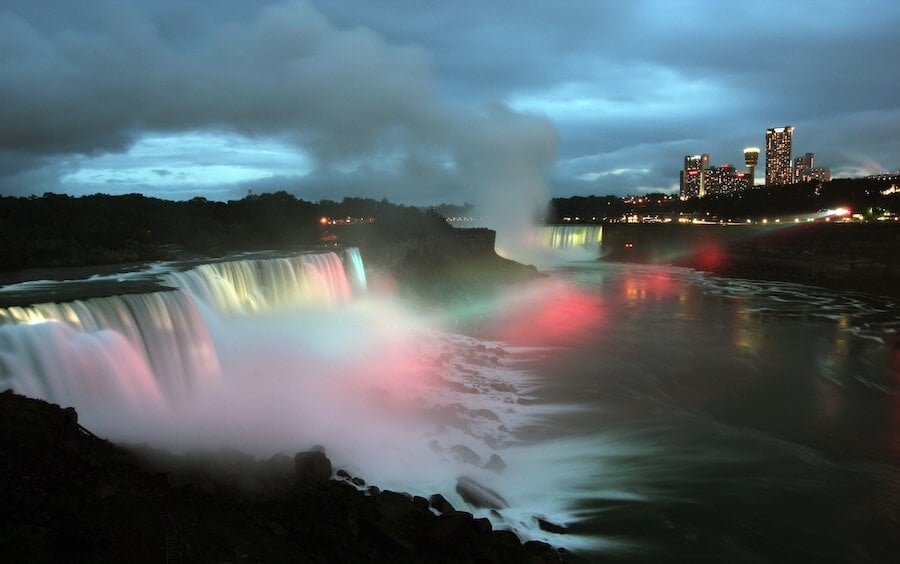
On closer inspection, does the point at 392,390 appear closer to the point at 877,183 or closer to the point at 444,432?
the point at 444,432

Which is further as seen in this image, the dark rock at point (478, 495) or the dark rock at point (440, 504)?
the dark rock at point (478, 495)

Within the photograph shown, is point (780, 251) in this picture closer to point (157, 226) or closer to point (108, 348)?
point (157, 226)

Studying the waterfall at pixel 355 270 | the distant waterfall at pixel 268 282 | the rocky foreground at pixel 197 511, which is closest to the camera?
the rocky foreground at pixel 197 511

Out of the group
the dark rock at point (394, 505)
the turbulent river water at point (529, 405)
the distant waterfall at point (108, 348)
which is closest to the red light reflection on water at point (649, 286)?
the turbulent river water at point (529, 405)

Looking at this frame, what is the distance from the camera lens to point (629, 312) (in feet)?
90.6

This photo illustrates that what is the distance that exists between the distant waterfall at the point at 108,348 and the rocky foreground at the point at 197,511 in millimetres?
2077

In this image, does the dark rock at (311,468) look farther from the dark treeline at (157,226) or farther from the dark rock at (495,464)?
the dark treeline at (157,226)

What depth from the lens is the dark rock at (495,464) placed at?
9.70m

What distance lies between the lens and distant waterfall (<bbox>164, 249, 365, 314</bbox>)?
16.2 metres

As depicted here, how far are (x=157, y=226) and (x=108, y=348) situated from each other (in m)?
29.5

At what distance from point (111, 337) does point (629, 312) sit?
23.3 metres

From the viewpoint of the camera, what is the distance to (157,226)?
1412 inches

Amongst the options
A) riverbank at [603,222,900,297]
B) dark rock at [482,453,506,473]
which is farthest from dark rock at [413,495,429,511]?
riverbank at [603,222,900,297]

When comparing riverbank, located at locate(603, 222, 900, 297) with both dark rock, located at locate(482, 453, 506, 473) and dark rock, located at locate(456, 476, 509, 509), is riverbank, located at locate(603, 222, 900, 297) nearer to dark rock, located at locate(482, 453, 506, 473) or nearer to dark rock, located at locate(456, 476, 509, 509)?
dark rock, located at locate(482, 453, 506, 473)
